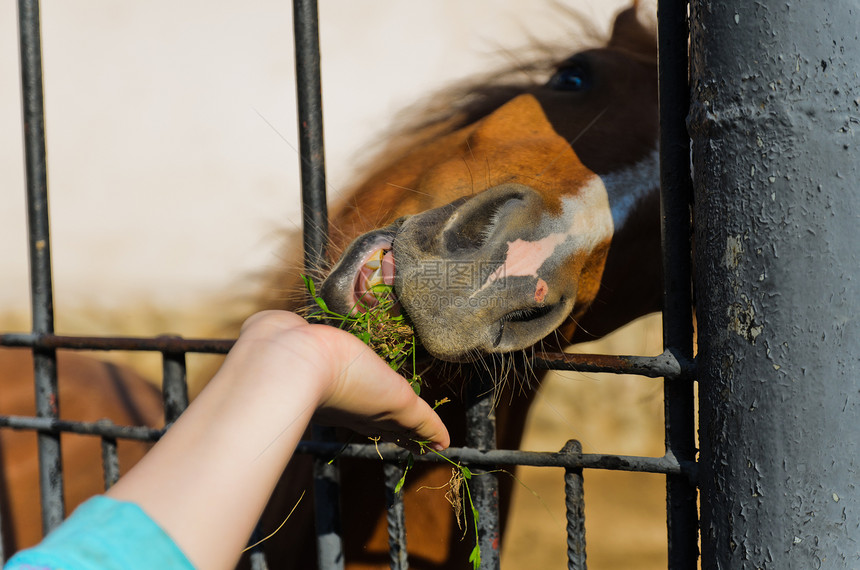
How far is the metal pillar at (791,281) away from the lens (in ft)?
1.78

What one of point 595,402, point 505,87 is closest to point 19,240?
point 595,402

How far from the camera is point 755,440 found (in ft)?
1.86

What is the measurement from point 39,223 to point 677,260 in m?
1.13

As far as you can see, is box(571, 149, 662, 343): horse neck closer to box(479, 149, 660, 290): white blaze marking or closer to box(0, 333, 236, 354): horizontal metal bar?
box(479, 149, 660, 290): white blaze marking

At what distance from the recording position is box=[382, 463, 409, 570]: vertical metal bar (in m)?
0.88

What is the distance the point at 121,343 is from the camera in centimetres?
107

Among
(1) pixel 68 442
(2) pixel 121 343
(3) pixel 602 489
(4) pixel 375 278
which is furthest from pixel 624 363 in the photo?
(3) pixel 602 489

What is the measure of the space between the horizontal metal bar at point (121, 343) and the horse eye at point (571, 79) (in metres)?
1.00

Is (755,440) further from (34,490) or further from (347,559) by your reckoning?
(34,490)

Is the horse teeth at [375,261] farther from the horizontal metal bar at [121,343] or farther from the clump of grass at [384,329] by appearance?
the horizontal metal bar at [121,343]

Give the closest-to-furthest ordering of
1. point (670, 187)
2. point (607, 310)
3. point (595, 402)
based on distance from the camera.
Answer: point (670, 187), point (607, 310), point (595, 402)

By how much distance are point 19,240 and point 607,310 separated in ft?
41.9

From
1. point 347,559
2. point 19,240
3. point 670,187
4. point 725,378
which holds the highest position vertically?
point 670,187

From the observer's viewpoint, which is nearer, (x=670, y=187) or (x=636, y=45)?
(x=670, y=187)
